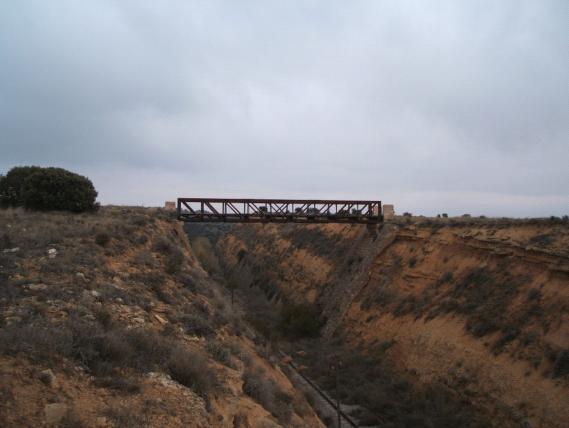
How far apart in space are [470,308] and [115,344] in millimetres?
17044

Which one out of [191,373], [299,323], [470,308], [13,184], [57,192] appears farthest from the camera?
[299,323]

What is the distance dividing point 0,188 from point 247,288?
26.9 metres

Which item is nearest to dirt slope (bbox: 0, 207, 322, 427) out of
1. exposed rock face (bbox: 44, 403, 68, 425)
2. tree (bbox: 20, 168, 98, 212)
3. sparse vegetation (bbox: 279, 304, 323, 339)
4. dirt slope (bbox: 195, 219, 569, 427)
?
exposed rock face (bbox: 44, 403, 68, 425)

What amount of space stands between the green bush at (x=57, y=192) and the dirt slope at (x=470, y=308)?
17853mm

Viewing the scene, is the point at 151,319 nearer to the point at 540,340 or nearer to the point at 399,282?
the point at 540,340

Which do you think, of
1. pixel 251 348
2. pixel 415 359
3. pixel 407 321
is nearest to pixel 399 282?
pixel 407 321

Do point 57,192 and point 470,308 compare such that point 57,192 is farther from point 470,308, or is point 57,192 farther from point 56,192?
point 470,308

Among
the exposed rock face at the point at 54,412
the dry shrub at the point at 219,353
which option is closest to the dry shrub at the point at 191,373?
the dry shrub at the point at 219,353

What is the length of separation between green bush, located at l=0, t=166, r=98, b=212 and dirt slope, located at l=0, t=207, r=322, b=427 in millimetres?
6483

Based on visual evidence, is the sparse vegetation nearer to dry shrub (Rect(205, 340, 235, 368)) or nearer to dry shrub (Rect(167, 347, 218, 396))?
dry shrub (Rect(205, 340, 235, 368))

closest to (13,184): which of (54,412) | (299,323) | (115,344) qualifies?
(299,323)

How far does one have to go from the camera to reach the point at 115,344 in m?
7.95

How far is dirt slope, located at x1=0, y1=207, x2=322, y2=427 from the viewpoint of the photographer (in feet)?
20.6

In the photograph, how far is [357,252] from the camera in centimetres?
3344
